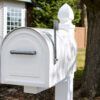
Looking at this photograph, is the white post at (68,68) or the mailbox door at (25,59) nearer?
the mailbox door at (25,59)

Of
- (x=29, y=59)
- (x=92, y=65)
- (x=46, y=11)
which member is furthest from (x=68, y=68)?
(x=46, y=11)

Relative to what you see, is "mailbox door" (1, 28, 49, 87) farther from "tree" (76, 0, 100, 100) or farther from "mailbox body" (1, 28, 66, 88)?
"tree" (76, 0, 100, 100)

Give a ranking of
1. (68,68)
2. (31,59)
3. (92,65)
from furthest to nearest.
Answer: (92,65) → (68,68) → (31,59)

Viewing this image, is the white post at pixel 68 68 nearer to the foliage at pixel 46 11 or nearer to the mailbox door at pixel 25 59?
the mailbox door at pixel 25 59

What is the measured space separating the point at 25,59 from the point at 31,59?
4 cm

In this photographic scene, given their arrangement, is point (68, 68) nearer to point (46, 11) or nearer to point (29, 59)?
point (29, 59)

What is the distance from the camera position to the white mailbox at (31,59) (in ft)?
7.28

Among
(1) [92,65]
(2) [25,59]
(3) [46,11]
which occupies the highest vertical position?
(3) [46,11]

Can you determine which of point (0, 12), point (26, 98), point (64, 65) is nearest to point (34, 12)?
point (0, 12)

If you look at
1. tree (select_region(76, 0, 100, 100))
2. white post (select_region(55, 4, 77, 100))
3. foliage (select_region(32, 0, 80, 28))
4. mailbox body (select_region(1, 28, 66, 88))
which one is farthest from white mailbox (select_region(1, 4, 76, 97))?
foliage (select_region(32, 0, 80, 28))

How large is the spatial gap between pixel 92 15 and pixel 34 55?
392cm

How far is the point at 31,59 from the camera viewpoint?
2.24 m

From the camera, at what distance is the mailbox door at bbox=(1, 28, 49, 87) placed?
2221 mm

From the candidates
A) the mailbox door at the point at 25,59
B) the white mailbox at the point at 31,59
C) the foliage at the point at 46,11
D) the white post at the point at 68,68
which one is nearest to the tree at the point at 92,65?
the white post at the point at 68,68
